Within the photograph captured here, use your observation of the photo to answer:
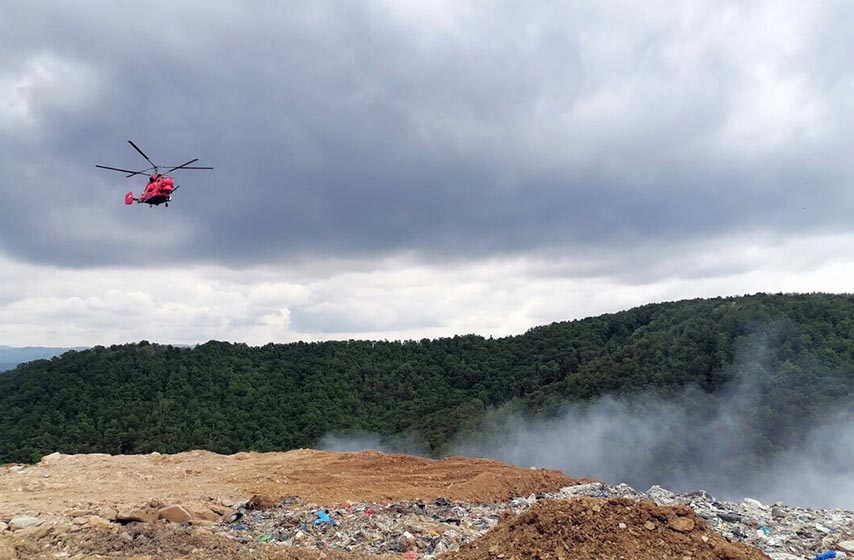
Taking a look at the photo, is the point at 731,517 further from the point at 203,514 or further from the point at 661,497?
the point at 203,514

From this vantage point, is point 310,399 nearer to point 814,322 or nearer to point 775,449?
point 775,449

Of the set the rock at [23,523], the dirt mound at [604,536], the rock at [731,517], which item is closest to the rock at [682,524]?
the dirt mound at [604,536]

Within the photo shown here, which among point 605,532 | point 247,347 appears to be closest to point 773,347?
point 605,532

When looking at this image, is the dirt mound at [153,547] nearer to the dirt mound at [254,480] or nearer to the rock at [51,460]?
the dirt mound at [254,480]

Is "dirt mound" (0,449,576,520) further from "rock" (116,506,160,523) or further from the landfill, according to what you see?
"rock" (116,506,160,523)

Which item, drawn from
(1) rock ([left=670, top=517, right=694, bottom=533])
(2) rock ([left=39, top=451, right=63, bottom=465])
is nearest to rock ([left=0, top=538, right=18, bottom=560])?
(1) rock ([left=670, top=517, right=694, bottom=533])

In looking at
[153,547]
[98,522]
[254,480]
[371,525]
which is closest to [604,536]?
[371,525]
